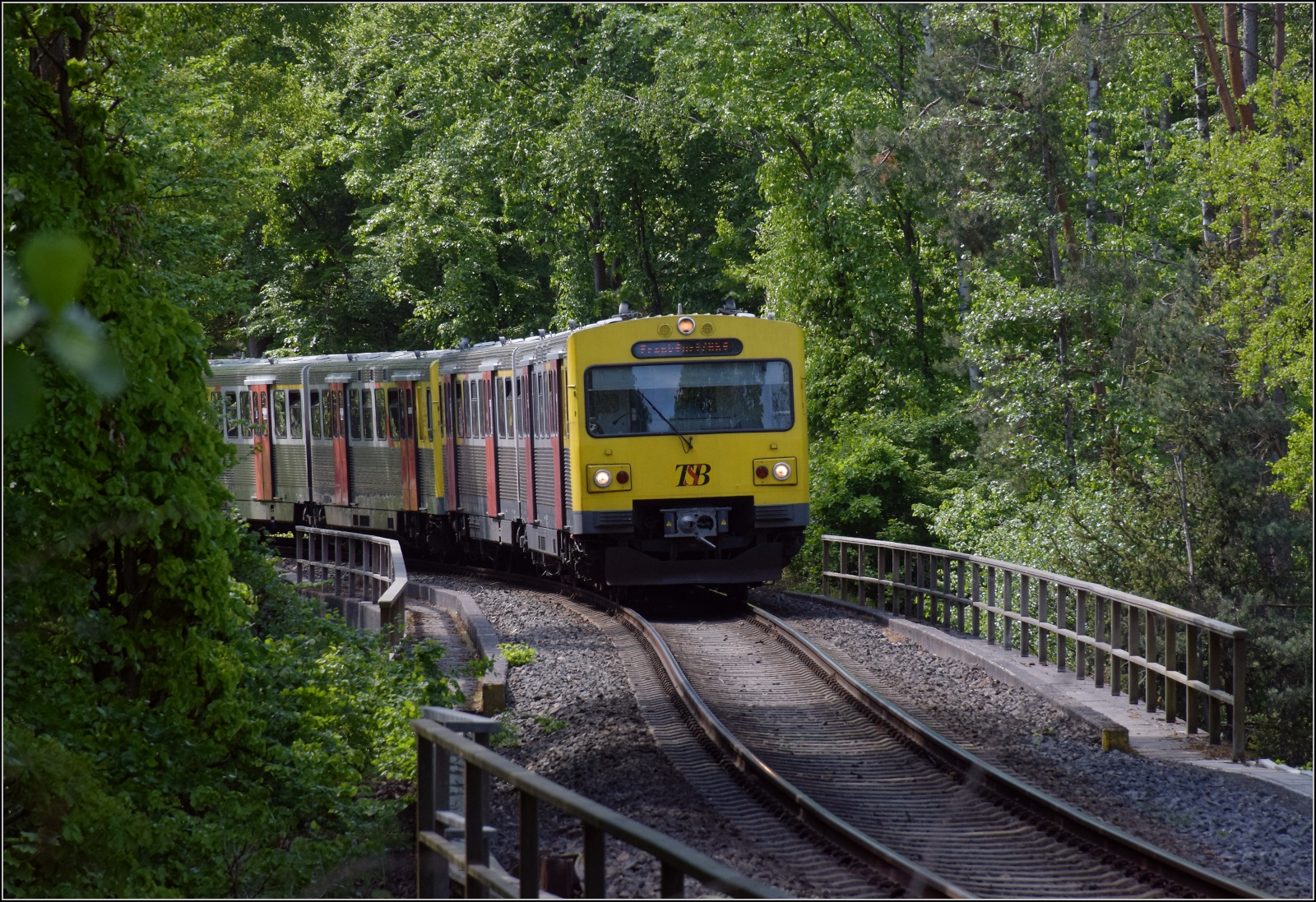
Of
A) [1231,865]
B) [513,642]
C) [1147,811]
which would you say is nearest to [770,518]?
[513,642]

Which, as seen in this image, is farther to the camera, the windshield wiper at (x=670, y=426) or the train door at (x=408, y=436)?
the train door at (x=408, y=436)

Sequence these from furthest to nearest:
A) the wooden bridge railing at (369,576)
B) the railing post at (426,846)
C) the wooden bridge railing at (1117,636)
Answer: the wooden bridge railing at (369,576), the wooden bridge railing at (1117,636), the railing post at (426,846)

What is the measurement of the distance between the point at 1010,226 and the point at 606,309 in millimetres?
11617

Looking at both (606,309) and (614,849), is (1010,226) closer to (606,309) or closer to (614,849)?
(606,309)

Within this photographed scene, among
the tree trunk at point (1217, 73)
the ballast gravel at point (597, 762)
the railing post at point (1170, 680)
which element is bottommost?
the ballast gravel at point (597, 762)

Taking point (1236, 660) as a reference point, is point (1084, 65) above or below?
above

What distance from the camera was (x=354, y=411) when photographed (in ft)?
88.1

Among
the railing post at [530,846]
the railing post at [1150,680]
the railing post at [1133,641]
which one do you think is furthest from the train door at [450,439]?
the railing post at [530,846]

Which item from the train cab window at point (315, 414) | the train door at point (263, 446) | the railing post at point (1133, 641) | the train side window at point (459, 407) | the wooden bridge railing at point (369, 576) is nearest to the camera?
the railing post at point (1133, 641)

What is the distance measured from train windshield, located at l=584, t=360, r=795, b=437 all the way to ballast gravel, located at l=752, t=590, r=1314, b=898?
392 centimetres

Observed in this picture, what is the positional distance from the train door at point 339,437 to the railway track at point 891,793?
1384 centimetres

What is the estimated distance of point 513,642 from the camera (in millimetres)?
15336

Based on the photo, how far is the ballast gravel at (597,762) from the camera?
7383 mm

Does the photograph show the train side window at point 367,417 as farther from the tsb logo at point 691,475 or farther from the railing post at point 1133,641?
the railing post at point 1133,641
